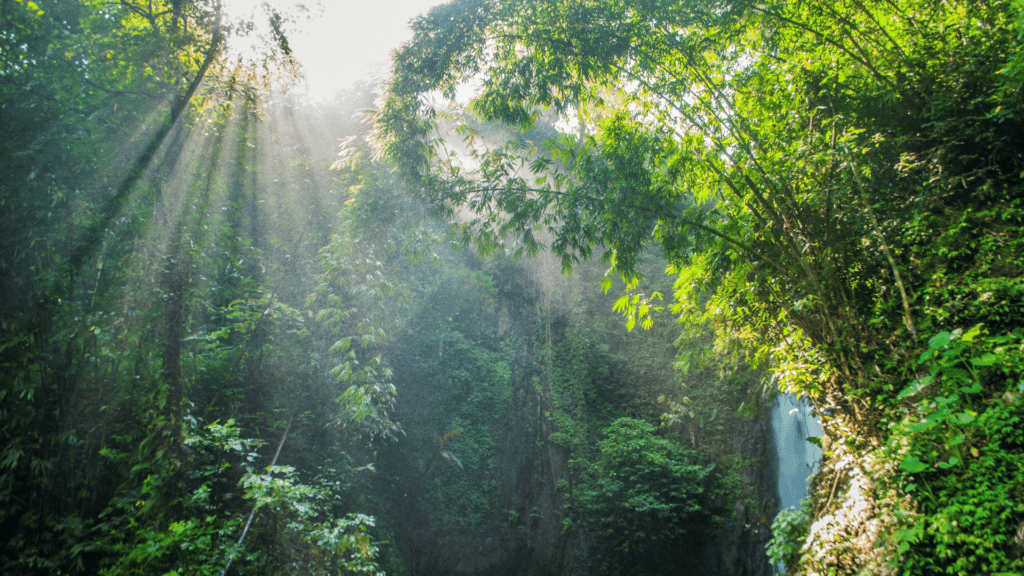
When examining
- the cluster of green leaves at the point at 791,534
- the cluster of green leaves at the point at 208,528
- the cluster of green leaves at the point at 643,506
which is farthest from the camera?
the cluster of green leaves at the point at 643,506

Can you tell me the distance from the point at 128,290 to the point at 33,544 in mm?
2112

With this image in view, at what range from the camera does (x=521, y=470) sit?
27.7 feet

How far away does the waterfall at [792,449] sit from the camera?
6168 mm

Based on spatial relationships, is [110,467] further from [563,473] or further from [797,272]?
[563,473]

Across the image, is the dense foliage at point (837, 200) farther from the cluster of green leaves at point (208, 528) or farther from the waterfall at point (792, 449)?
the waterfall at point (792, 449)

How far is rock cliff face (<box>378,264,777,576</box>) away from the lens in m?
6.73

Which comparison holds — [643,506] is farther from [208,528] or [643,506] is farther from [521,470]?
[208,528]

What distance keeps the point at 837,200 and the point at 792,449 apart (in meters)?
6.24

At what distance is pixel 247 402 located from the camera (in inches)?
213

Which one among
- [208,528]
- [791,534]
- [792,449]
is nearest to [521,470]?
[792,449]

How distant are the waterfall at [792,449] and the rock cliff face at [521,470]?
0.54 ft

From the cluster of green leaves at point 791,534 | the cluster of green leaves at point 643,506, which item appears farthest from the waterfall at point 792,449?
the cluster of green leaves at point 791,534

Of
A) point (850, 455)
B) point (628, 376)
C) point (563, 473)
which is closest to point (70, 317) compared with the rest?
point (850, 455)

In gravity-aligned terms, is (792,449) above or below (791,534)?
above
